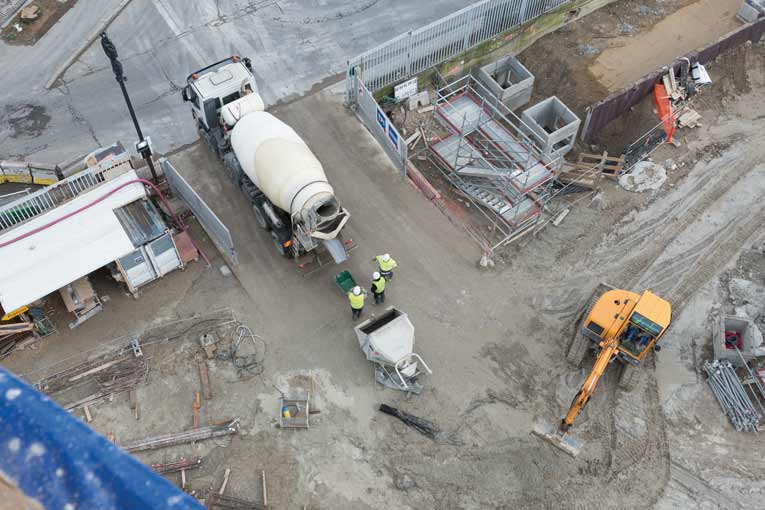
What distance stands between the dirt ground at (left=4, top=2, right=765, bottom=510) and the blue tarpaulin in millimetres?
12620

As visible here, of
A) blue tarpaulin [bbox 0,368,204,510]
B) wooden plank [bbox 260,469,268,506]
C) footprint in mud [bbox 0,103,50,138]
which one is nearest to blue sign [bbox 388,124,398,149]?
wooden plank [bbox 260,469,268,506]

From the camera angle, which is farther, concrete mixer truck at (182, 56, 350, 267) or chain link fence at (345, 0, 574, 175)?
chain link fence at (345, 0, 574, 175)

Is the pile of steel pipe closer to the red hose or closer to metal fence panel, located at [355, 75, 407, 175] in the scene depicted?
the red hose

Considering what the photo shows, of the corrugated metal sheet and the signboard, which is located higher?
the corrugated metal sheet

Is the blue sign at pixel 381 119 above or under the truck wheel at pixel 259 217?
above

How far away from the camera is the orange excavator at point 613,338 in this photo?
16.3m

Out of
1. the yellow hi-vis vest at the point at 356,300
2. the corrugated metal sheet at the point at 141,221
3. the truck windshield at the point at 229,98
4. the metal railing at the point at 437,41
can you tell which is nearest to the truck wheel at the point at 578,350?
the yellow hi-vis vest at the point at 356,300

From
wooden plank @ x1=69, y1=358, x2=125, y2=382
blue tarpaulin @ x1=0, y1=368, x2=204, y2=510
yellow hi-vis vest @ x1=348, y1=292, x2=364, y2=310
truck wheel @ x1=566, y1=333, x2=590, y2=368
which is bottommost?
truck wheel @ x1=566, y1=333, x2=590, y2=368

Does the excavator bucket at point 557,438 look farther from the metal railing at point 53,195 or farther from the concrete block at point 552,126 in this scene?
the metal railing at point 53,195

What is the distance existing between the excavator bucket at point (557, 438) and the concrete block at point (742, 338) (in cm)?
488

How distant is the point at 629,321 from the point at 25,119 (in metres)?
20.7

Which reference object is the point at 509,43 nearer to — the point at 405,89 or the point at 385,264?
the point at 405,89

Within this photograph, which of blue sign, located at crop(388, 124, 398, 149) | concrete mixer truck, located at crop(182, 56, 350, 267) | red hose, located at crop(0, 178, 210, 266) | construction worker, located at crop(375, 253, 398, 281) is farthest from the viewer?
blue sign, located at crop(388, 124, 398, 149)

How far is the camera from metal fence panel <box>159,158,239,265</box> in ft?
62.8
